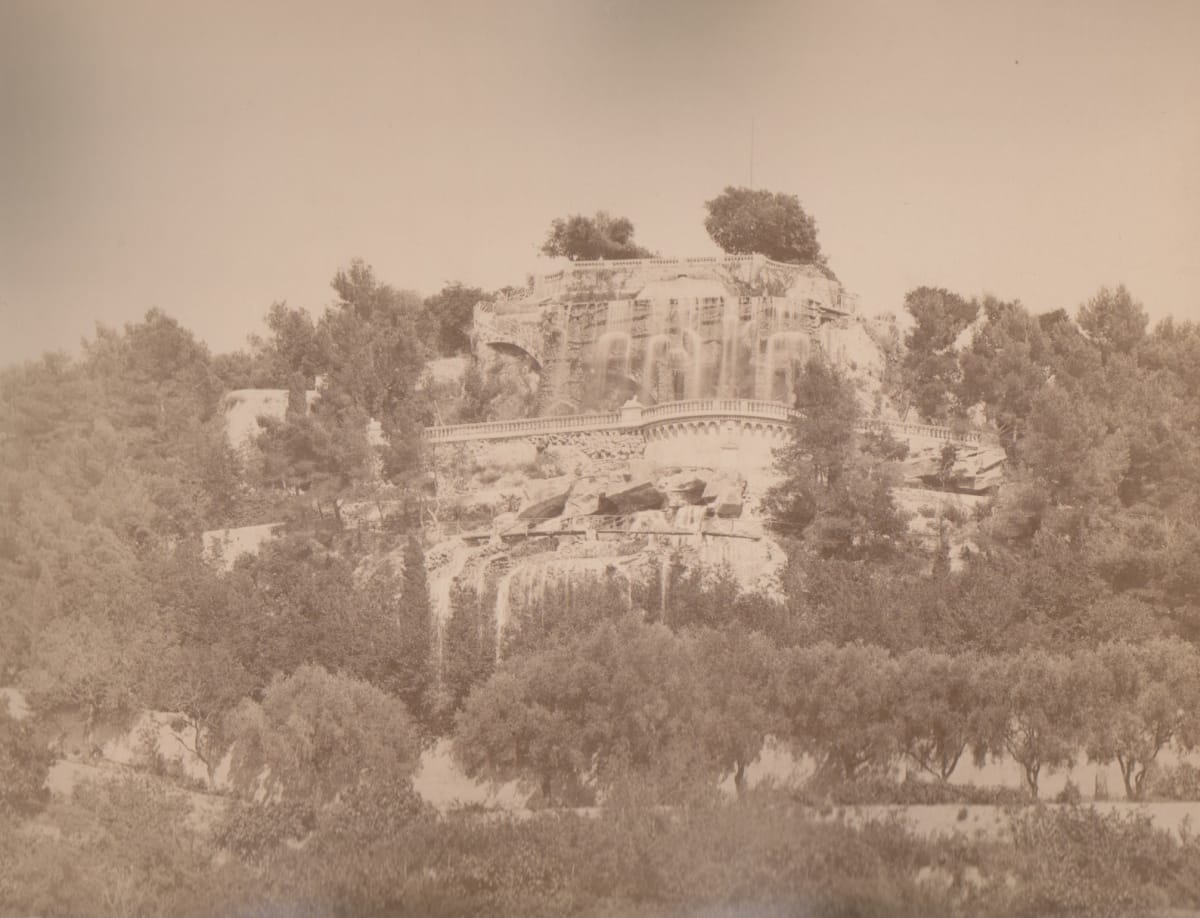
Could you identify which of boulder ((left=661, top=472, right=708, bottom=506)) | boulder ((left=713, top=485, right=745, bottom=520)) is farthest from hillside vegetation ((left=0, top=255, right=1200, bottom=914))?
boulder ((left=661, top=472, right=708, bottom=506))

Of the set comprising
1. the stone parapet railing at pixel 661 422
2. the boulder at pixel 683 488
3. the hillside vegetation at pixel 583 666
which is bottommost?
the hillside vegetation at pixel 583 666

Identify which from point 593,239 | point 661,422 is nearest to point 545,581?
point 661,422

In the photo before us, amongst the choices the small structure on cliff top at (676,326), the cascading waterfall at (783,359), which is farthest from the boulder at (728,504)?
the small structure on cliff top at (676,326)

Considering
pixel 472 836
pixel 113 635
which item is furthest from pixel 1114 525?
pixel 113 635

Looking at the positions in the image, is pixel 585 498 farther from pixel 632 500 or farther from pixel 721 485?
pixel 721 485

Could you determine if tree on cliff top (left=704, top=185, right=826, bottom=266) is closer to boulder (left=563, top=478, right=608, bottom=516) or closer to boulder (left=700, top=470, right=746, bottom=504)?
boulder (left=700, top=470, right=746, bottom=504)

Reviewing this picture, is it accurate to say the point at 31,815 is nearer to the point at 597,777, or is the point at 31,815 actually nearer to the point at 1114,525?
the point at 597,777

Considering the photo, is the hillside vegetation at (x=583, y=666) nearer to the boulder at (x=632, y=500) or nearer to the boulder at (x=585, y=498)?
the boulder at (x=632, y=500)
